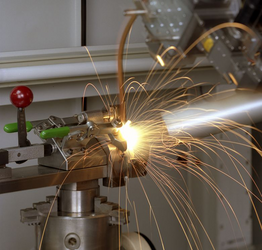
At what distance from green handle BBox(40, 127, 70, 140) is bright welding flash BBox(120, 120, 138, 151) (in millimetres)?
166

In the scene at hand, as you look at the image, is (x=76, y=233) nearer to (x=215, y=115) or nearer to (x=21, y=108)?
(x=21, y=108)

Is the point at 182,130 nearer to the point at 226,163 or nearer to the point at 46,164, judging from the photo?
A: the point at 46,164

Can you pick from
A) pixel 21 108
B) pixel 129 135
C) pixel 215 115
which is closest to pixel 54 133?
pixel 21 108

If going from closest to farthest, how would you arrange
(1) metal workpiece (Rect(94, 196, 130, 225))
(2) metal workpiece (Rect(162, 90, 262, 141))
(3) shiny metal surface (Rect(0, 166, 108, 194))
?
(2) metal workpiece (Rect(162, 90, 262, 141)), (3) shiny metal surface (Rect(0, 166, 108, 194)), (1) metal workpiece (Rect(94, 196, 130, 225))

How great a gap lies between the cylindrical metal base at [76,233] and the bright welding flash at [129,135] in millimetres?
192

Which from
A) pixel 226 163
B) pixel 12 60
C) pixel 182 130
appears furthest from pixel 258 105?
pixel 226 163

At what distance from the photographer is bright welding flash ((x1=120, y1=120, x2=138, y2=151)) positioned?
124 cm

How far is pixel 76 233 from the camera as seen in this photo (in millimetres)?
1168

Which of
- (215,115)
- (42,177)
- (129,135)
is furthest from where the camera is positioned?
(129,135)

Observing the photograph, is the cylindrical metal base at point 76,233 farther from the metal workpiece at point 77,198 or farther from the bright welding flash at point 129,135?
the bright welding flash at point 129,135

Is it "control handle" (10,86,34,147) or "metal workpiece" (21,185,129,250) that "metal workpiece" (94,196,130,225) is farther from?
"control handle" (10,86,34,147)

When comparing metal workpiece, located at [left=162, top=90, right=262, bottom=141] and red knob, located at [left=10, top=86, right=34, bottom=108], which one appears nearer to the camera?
metal workpiece, located at [left=162, top=90, right=262, bottom=141]

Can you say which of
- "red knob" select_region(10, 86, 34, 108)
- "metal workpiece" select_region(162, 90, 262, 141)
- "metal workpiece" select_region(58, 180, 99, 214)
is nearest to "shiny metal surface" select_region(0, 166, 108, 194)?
"metal workpiece" select_region(58, 180, 99, 214)

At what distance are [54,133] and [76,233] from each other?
0.82ft
